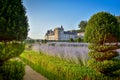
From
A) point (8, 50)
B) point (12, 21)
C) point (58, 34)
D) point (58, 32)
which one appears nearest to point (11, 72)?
point (8, 50)

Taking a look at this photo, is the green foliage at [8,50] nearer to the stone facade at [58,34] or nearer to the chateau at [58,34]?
the chateau at [58,34]

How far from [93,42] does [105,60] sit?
0.72 meters

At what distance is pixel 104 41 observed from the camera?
765 cm

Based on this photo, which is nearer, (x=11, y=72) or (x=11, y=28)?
(x=11, y=28)

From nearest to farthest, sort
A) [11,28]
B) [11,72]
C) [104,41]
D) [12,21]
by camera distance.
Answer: [104,41] → [11,28] → [12,21] → [11,72]

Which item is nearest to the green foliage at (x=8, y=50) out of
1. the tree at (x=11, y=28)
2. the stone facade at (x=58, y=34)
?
the tree at (x=11, y=28)

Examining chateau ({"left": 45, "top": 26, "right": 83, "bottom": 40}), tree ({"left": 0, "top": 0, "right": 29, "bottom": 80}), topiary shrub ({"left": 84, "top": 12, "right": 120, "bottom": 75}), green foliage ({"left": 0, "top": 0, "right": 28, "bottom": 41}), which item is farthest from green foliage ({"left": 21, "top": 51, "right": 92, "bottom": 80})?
chateau ({"left": 45, "top": 26, "right": 83, "bottom": 40})

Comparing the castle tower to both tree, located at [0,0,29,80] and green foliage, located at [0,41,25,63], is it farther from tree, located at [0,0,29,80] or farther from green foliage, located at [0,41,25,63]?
tree, located at [0,0,29,80]

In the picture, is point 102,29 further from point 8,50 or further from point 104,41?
point 8,50

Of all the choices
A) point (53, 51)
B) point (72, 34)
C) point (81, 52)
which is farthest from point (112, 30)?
point (72, 34)

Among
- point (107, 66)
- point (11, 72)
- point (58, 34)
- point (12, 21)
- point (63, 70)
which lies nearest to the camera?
point (107, 66)

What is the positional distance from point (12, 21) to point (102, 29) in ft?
8.82

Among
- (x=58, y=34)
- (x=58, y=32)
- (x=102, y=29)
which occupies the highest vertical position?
(x=58, y=32)

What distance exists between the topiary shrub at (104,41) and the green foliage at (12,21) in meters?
2.10
